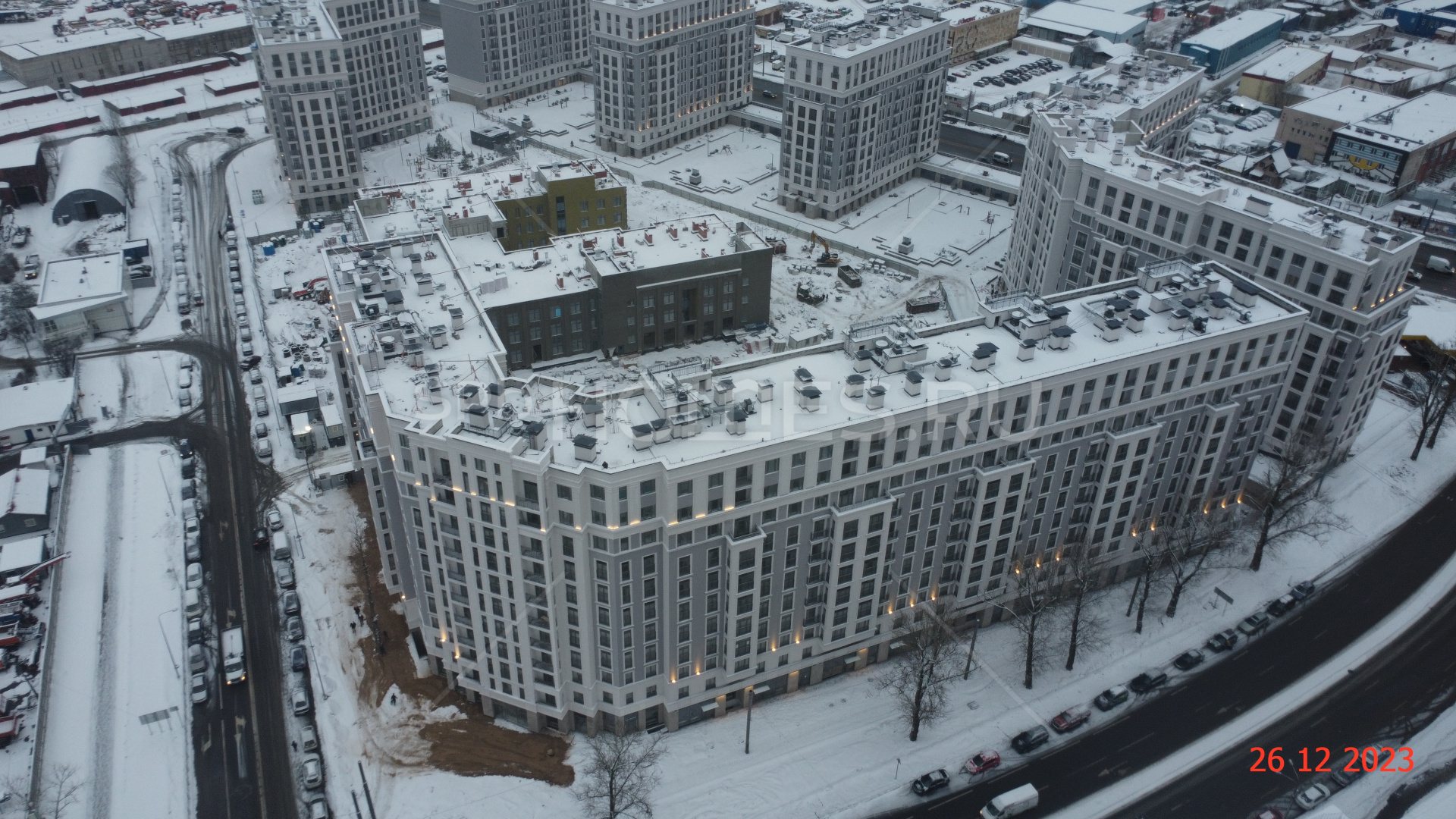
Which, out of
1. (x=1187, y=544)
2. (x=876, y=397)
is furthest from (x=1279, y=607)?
(x=876, y=397)

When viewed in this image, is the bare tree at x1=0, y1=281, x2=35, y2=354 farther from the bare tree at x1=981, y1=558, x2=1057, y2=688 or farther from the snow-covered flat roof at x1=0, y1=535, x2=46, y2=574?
the bare tree at x1=981, y1=558, x2=1057, y2=688

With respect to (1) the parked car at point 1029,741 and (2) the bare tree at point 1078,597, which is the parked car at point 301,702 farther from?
(2) the bare tree at point 1078,597

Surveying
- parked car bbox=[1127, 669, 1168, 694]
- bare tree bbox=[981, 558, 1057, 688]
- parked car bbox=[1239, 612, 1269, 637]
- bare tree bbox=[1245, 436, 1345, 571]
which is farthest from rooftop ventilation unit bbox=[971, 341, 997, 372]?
parked car bbox=[1239, 612, 1269, 637]

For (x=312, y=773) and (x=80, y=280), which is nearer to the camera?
(x=312, y=773)

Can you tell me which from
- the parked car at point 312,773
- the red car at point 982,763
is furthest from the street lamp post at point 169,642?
the red car at point 982,763

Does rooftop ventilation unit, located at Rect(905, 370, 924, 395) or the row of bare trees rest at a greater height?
rooftop ventilation unit, located at Rect(905, 370, 924, 395)

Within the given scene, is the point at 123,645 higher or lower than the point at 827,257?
lower

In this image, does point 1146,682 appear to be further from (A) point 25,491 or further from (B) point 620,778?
(A) point 25,491

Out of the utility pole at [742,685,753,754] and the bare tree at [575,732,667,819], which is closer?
the bare tree at [575,732,667,819]
